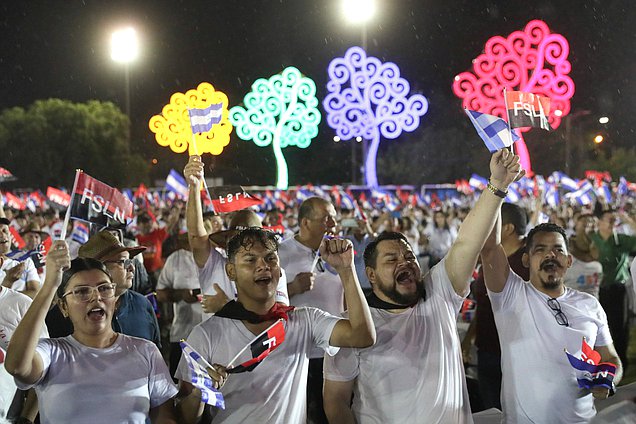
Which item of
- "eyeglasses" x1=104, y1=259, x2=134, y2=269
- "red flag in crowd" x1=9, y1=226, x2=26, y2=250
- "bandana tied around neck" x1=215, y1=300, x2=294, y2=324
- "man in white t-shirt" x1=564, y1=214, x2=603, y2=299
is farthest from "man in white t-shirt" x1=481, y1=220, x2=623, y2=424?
"red flag in crowd" x1=9, y1=226, x2=26, y2=250

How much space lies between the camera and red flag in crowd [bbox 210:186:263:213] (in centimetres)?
608

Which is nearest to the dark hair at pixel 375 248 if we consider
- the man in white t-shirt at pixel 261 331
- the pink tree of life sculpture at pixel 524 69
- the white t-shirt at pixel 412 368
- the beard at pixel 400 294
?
the beard at pixel 400 294

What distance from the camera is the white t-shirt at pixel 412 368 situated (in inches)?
140

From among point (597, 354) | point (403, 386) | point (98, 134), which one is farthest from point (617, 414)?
point (98, 134)

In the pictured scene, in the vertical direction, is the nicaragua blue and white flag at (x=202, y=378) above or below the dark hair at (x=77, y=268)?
below

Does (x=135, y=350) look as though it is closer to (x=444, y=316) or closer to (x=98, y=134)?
(x=444, y=316)

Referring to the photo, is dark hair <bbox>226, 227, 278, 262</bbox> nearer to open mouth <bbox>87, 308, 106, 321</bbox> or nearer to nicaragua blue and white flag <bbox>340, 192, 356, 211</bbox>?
open mouth <bbox>87, 308, 106, 321</bbox>

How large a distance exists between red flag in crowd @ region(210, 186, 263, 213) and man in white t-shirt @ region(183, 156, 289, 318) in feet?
0.25

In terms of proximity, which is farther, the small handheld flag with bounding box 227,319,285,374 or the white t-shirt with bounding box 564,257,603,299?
the white t-shirt with bounding box 564,257,603,299

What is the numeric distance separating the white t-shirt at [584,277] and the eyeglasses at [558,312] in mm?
4333

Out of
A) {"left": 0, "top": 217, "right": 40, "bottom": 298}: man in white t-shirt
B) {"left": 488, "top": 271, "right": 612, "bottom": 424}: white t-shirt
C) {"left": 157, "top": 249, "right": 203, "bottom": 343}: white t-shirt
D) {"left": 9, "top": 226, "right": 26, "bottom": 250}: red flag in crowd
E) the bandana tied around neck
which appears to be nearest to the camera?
the bandana tied around neck

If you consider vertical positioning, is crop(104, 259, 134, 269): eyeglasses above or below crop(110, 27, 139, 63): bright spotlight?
below

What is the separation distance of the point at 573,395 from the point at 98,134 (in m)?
44.5

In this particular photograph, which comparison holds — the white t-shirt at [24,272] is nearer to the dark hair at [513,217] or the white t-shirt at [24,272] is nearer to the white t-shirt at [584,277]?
the dark hair at [513,217]
